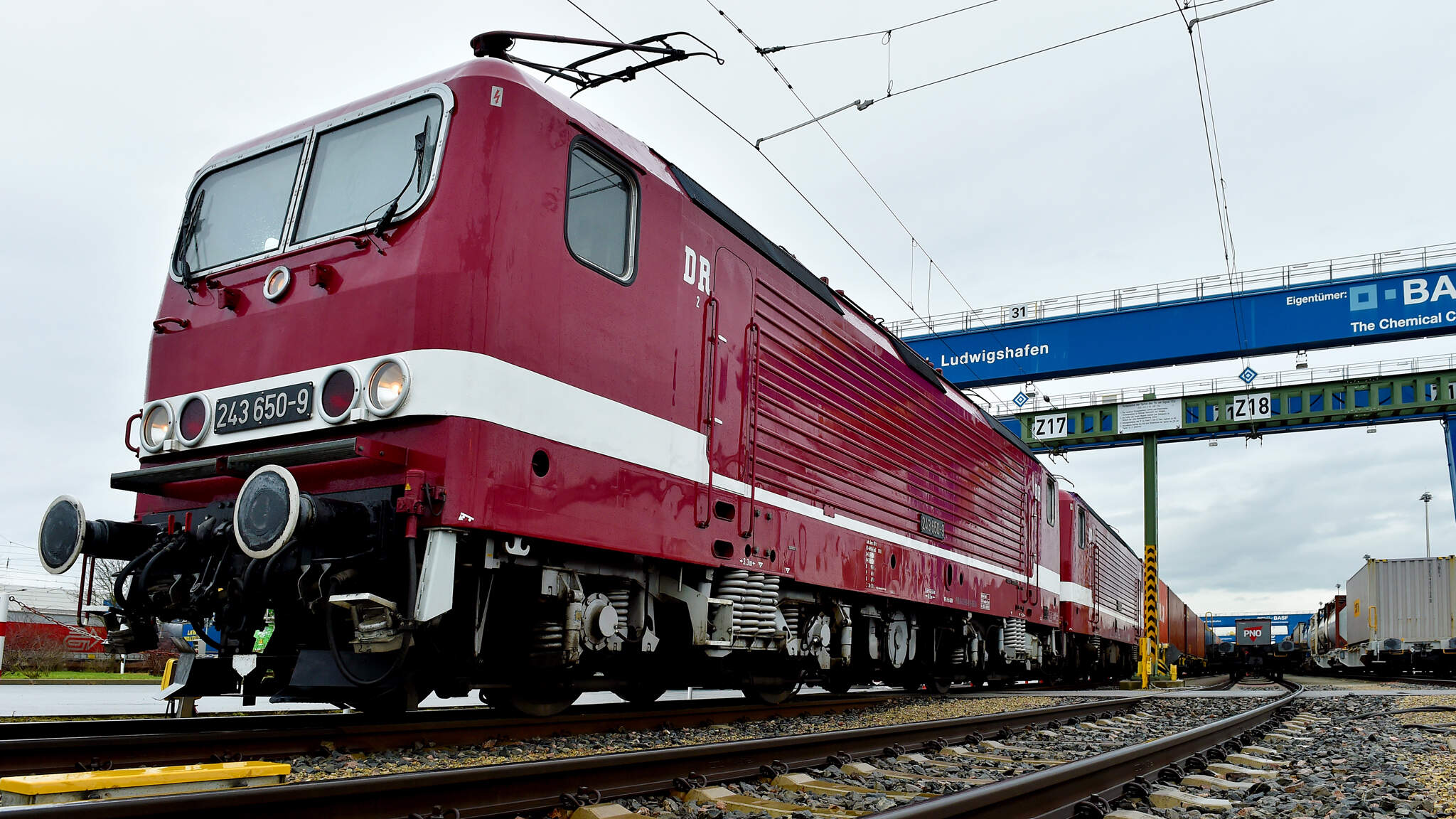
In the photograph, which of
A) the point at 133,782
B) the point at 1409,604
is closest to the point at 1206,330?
the point at 1409,604

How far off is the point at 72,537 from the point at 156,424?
859mm

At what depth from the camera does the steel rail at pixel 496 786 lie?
3045 millimetres

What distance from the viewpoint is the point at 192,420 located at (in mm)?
5891

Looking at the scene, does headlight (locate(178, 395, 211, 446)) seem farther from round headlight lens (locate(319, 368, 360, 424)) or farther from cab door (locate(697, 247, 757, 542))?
cab door (locate(697, 247, 757, 542))

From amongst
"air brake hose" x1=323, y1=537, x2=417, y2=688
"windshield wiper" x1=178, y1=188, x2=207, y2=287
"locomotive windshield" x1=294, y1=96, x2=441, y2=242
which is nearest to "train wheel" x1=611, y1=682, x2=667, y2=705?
"air brake hose" x1=323, y1=537, x2=417, y2=688

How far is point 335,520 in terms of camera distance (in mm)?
4871

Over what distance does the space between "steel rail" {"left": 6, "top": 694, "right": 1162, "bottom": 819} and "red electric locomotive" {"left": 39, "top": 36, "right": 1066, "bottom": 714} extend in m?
1.16

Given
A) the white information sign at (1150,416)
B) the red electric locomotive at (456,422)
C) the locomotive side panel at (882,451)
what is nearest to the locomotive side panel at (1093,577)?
the white information sign at (1150,416)

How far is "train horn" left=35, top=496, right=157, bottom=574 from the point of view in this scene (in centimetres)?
542

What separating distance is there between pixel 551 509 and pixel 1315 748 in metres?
5.64

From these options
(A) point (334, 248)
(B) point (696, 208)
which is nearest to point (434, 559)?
(A) point (334, 248)

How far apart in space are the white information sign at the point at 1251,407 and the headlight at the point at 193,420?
23095mm

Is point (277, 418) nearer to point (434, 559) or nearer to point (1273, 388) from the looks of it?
point (434, 559)

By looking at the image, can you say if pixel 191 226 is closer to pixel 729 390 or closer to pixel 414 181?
pixel 414 181
